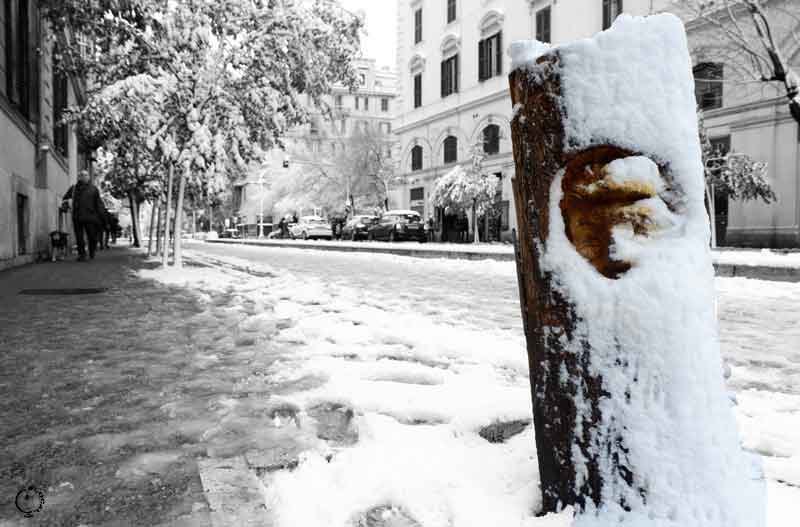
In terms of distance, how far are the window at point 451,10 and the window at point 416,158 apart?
6969 millimetres

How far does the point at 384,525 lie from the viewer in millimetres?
1495

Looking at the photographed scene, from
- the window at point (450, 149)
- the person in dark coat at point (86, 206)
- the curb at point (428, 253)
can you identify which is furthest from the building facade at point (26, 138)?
the window at point (450, 149)

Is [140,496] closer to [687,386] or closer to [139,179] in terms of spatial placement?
[687,386]

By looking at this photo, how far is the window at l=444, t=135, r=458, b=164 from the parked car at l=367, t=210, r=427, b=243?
4834 mm

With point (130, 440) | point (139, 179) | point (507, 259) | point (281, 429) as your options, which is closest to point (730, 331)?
point (281, 429)

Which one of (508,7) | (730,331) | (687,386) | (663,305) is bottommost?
(730,331)

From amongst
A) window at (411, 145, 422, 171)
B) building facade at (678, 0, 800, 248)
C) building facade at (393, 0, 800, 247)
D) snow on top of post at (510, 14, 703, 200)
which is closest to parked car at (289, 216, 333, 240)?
building facade at (393, 0, 800, 247)

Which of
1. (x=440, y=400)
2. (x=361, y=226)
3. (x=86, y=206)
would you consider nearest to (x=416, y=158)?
(x=361, y=226)

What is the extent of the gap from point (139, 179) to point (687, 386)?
12563 millimetres

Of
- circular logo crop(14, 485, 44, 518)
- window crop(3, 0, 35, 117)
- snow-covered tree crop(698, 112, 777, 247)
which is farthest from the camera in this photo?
snow-covered tree crop(698, 112, 777, 247)

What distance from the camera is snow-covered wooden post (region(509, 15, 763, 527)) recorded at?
47.7 inches

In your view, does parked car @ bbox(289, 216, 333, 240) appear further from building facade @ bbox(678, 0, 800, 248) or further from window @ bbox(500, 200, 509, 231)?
building facade @ bbox(678, 0, 800, 248)

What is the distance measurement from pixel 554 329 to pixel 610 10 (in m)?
24.4

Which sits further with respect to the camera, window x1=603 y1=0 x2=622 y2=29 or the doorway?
window x1=603 y1=0 x2=622 y2=29
